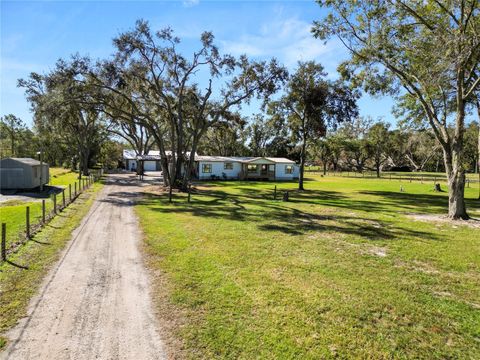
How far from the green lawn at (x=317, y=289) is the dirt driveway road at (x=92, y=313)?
1.33ft

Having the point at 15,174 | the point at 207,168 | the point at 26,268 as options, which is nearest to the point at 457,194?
the point at 26,268

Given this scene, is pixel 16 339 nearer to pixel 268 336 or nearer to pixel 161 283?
pixel 161 283

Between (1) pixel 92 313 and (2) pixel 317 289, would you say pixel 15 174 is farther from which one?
(2) pixel 317 289

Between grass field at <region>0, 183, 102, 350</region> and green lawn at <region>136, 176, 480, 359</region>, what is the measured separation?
2303 millimetres

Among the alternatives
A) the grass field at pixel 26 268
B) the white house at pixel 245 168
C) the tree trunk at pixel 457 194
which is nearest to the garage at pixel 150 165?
the white house at pixel 245 168

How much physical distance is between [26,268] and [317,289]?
648 cm

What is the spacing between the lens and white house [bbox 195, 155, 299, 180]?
40.4 metres

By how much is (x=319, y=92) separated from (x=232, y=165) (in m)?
17.8

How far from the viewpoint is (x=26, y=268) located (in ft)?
23.7

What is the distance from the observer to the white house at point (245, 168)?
40438mm

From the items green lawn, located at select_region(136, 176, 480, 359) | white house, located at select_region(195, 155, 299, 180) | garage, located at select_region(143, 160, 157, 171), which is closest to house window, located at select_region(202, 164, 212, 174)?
white house, located at select_region(195, 155, 299, 180)

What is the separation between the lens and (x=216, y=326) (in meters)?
4.95

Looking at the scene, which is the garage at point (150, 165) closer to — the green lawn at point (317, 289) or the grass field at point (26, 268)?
the grass field at point (26, 268)

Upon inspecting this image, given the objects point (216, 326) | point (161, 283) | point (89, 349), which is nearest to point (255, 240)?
point (161, 283)
